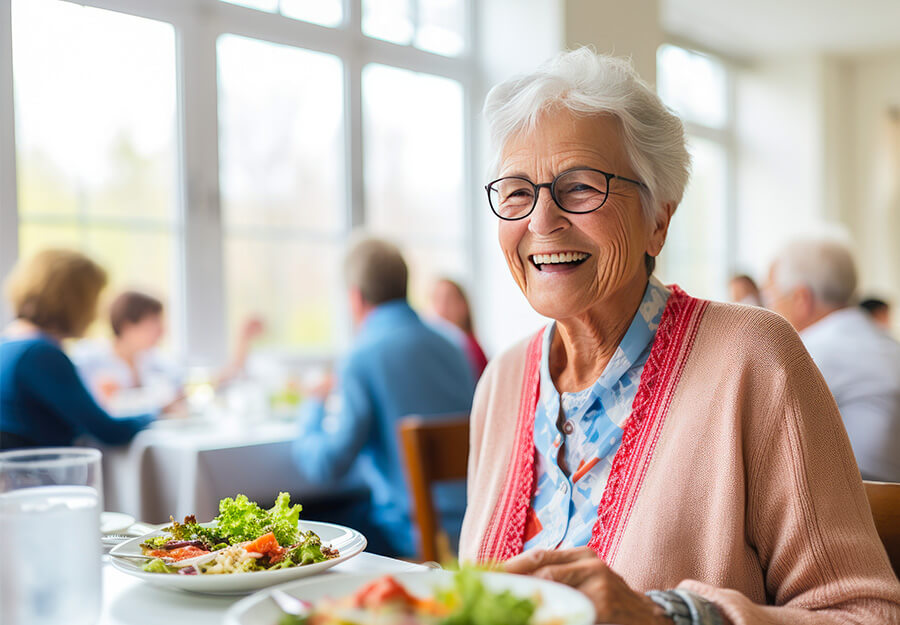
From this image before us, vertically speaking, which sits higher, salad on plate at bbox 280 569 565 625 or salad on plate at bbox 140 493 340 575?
salad on plate at bbox 280 569 565 625

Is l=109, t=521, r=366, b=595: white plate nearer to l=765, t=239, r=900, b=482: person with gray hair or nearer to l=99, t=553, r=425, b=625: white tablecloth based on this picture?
l=99, t=553, r=425, b=625: white tablecloth

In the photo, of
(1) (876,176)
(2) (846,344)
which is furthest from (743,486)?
(1) (876,176)

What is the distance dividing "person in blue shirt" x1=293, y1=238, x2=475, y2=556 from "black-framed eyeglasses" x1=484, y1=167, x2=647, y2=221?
1.42 m

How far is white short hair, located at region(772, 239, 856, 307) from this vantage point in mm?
2691

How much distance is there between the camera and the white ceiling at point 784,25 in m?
6.14

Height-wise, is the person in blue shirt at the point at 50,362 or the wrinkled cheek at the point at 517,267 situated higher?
the wrinkled cheek at the point at 517,267

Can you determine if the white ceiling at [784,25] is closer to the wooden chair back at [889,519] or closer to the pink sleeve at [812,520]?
the wooden chair back at [889,519]

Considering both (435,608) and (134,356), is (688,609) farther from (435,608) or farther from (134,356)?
(134,356)

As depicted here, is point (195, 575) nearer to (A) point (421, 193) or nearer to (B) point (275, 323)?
(B) point (275, 323)

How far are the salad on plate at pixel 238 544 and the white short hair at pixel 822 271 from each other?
210 centimetres

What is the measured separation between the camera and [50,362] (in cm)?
266

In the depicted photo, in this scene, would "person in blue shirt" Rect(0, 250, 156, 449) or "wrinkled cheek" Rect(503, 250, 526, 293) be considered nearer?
"wrinkled cheek" Rect(503, 250, 526, 293)

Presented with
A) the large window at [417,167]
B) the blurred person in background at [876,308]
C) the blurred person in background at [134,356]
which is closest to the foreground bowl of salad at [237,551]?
the blurred person in background at [134,356]

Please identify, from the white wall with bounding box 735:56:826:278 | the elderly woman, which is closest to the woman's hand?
the elderly woman
